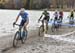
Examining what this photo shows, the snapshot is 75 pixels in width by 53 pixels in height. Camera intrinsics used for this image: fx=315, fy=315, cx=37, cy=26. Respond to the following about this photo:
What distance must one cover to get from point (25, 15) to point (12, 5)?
269 feet

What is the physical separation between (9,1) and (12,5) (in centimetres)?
275

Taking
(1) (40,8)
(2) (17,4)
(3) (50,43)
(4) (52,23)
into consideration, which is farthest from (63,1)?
(3) (50,43)

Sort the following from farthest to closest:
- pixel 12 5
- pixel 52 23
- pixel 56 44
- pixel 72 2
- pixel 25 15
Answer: pixel 12 5
pixel 72 2
pixel 52 23
pixel 56 44
pixel 25 15

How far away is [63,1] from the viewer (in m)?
87.2

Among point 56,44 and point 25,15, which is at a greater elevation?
point 25,15

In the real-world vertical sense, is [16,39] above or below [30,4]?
above

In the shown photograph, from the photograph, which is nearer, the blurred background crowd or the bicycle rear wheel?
the bicycle rear wheel

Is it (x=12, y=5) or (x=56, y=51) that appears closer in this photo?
(x=56, y=51)

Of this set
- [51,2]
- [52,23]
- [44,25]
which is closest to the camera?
[44,25]

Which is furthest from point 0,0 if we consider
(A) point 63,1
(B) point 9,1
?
(A) point 63,1

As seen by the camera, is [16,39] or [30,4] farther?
[30,4]

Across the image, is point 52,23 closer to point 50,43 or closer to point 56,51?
point 50,43

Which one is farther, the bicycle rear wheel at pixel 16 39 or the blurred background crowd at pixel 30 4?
the blurred background crowd at pixel 30 4

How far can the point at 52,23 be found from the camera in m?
27.1
